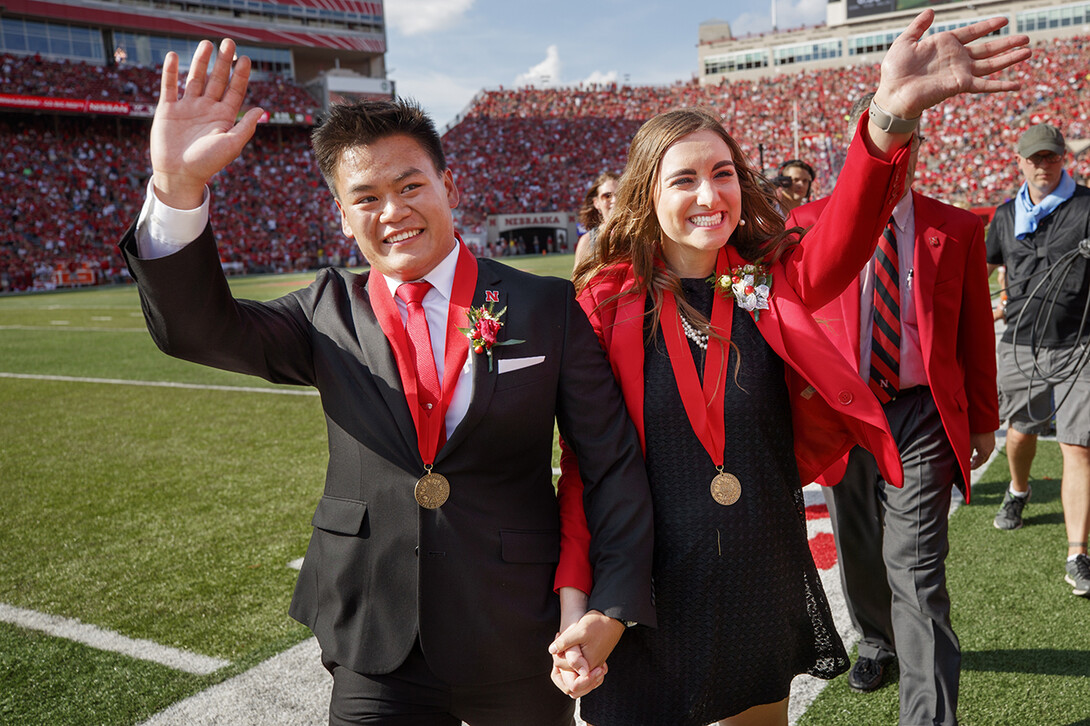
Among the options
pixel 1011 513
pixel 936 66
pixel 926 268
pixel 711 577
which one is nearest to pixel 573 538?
pixel 711 577

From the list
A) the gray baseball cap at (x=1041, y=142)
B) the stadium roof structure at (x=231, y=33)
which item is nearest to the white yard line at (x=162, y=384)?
the gray baseball cap at (x=1041, y=142)

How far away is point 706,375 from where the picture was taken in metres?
1.95

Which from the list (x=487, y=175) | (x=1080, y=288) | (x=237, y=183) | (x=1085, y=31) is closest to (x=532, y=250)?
Answer: (x=487, y=175)

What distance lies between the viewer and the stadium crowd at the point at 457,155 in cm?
3547

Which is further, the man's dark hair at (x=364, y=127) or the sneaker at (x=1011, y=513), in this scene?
the sneaker at (x=1011, y=513)

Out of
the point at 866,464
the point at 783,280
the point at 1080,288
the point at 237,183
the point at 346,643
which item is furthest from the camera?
the point at 237,183

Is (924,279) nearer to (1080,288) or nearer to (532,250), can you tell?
(1080,288)

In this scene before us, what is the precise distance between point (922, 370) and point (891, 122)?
1.36 metres

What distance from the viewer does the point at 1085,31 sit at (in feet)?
152

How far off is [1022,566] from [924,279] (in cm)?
199

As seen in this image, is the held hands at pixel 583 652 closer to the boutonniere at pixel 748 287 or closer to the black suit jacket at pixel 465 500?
the black suit jacket at pixel 465 500

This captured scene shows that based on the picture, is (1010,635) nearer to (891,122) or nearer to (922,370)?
(922,370)

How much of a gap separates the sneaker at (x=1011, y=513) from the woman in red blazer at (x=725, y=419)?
2.96 metres

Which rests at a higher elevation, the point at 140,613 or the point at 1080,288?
the point at 1080,288
